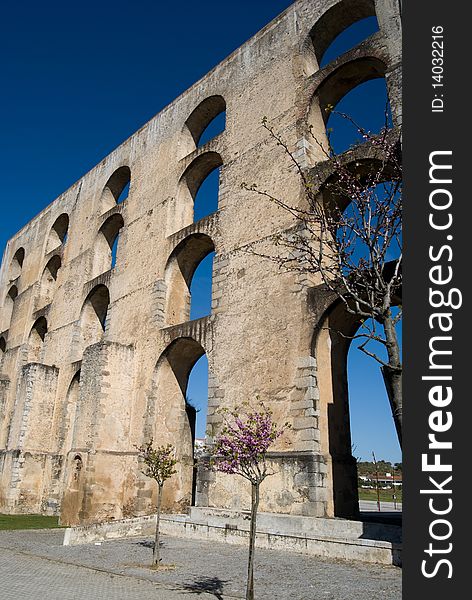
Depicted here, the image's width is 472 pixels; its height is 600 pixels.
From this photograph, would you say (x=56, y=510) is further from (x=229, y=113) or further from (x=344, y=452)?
(x=229, y=113)

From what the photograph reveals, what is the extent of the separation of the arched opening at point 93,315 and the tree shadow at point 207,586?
13.5 m

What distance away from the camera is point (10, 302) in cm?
2831

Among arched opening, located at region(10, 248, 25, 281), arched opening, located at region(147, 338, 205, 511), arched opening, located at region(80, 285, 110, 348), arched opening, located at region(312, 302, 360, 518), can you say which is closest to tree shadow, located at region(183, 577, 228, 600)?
arched opening, located at region(312, 302, 360, 518)

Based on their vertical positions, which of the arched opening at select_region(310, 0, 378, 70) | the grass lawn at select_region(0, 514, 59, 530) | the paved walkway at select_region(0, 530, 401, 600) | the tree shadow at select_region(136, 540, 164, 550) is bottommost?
the grass lawn at select_region(0, 514, 59, 530)

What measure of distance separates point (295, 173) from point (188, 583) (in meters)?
8.84

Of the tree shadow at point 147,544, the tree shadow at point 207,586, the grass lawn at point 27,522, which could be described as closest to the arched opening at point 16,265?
the grass lawn at point 27,522

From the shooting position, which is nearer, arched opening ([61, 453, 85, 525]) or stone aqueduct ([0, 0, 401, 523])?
stone aqueduct ([0, 0, 401, 523])

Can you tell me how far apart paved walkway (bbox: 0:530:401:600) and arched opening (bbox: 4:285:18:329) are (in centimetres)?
2005

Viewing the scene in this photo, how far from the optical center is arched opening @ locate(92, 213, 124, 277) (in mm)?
20078

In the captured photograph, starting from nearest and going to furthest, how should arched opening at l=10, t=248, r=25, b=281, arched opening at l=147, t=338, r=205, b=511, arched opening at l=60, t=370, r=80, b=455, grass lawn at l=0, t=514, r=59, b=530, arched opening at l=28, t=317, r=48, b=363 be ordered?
grass lawn at l=0, t=514, r=59, b=530
arched opening at l=147, t=338, r=205, b=511
arched opening at l=60, t=370, r=80, b=455
arched opening at l=28, t=317, r=48, b=363
arched opening at l=10, t=248, r=25, b=281

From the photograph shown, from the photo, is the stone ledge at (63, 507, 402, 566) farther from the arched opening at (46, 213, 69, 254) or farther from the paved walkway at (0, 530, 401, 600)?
the arched opening at (46, 213, 69, 254)

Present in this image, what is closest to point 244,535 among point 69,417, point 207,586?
point 207,586

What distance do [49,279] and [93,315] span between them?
6066 mm

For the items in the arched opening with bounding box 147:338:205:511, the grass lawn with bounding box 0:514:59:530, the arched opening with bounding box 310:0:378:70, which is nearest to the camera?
the arched opening with bounding box 310:0:378:70
